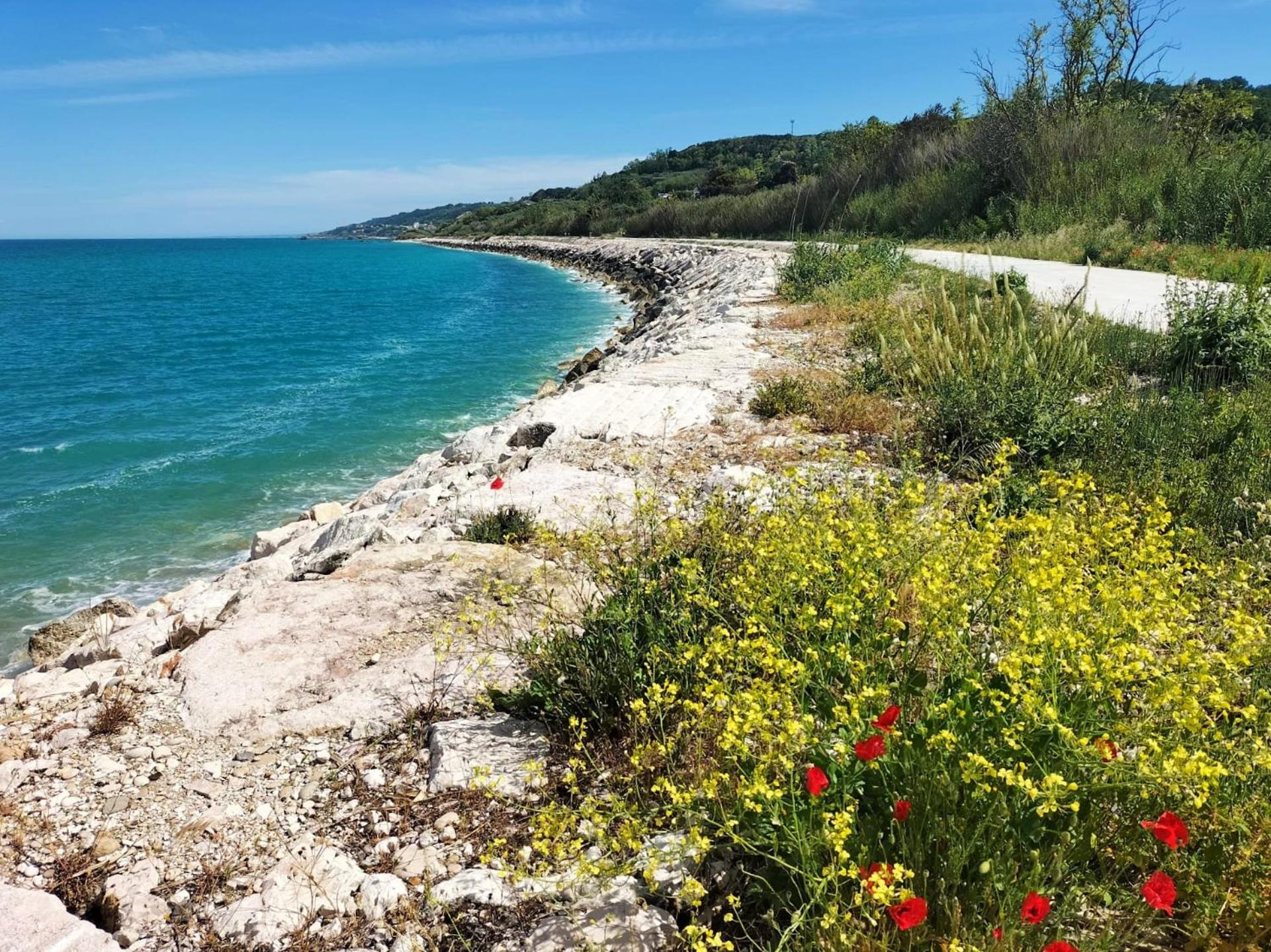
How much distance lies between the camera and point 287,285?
54.2 m

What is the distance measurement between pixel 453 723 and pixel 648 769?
0.99 m

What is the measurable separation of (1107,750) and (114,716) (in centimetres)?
409

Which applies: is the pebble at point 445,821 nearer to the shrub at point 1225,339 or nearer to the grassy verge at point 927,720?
the grassy verge at point 927,720

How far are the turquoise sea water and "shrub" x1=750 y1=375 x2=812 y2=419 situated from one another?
22.7 ft

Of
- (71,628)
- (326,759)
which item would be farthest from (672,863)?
(71,628)

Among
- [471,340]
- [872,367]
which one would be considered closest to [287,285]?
[471,340]

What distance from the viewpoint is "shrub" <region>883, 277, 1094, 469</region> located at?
544 centimetres

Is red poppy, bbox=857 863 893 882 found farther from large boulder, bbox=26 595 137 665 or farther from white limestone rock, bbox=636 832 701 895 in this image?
large boulder, bbox=26 595 137 665

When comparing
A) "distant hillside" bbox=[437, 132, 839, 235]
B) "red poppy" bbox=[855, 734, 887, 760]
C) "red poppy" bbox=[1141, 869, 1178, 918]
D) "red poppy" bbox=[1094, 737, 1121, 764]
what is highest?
"distant hillside" bbox=[437, 132, 839, 235]

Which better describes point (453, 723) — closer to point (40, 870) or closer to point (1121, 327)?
point (40, 870)

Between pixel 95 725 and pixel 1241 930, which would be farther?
pixel 95 725

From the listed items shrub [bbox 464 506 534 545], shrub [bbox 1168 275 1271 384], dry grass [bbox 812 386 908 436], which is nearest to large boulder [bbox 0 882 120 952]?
shrub [bbox 464 506 534 545]

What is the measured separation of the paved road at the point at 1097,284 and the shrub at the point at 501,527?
17.2 feet

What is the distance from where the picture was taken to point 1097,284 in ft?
36.8
